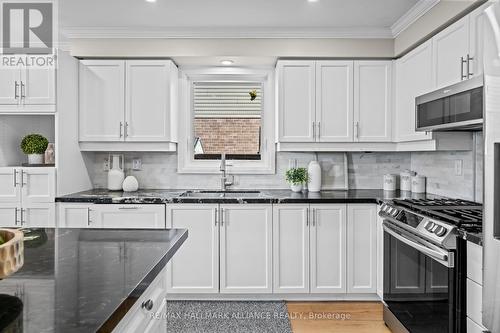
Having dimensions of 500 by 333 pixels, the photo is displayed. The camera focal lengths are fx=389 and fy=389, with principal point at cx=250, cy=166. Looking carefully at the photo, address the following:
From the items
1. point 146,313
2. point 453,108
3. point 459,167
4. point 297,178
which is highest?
point 453,108

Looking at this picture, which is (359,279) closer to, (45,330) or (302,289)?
(302,289)

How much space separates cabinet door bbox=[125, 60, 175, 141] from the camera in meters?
3.56

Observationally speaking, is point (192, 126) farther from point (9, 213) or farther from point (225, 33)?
point (9, 213)

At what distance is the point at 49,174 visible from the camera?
10.4 ft

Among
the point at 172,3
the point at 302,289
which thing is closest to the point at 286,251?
the point at 302,289

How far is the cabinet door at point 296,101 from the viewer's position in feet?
11.7

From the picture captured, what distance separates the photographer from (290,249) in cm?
329

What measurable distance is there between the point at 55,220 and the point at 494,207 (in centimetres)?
308

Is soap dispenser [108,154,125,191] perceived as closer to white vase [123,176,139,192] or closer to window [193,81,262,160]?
white vase [123,176,139,192]

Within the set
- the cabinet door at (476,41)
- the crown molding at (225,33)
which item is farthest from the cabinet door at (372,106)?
the cabinet door at (476,41)

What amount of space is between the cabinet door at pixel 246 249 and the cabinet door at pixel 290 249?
2.3 inches

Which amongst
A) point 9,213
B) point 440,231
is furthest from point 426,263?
point 9,213

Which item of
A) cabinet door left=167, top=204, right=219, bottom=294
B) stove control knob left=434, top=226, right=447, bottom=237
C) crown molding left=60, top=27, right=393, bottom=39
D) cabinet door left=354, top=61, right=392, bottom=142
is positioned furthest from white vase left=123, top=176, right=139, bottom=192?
stove control knob left=434, top=226, right=447, bottom=237

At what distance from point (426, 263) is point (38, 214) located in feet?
9.55
